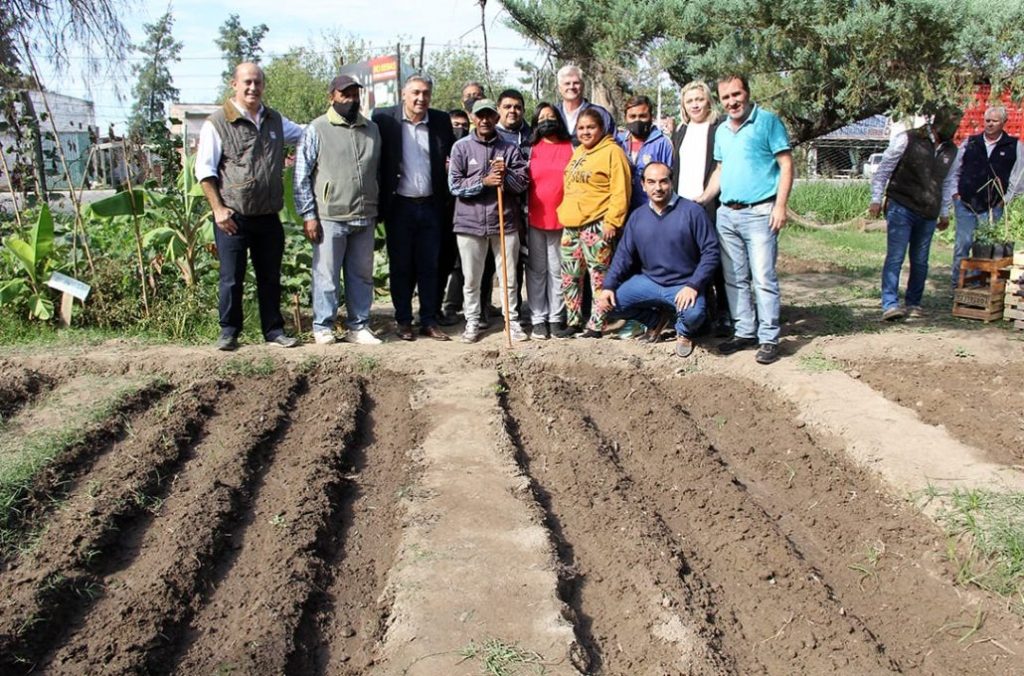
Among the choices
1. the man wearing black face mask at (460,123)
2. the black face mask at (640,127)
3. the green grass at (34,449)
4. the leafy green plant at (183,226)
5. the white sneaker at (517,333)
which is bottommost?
the green grass at (34,449)

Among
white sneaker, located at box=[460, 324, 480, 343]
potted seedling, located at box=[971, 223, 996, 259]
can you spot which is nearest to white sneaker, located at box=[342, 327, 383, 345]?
white sneaker, located at box=[460, 324, 480, 343]

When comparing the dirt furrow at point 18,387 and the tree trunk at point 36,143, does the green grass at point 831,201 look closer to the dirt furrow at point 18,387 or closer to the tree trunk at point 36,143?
the tree trunk at point 36,143

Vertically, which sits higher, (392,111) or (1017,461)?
(392,111)

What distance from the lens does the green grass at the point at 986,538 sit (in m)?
3.30

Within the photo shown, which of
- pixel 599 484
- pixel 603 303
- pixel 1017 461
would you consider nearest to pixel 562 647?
pixel 599 484

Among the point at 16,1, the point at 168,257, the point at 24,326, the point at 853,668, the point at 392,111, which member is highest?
the point at 16,1

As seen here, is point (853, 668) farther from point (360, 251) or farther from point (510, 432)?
point (360, 251)

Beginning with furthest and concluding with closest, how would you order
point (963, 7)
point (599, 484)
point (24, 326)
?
point (24, 326) → point (963, 7) → point (599, 484)

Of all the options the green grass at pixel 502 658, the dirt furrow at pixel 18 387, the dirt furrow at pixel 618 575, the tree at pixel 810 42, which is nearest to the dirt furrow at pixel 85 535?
the dirt furrow at pixel 18 387

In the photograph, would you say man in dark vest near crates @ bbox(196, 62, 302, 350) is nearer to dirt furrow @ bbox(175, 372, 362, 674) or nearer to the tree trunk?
dirt furrow @ bbox(175, 372, 362, 674)

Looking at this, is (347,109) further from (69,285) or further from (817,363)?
(817,363)

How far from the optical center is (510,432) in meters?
4.89

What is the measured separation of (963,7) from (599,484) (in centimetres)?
388

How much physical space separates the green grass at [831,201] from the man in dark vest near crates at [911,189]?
970 centimetres
